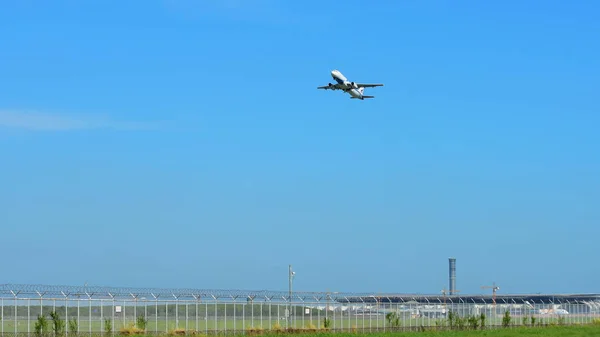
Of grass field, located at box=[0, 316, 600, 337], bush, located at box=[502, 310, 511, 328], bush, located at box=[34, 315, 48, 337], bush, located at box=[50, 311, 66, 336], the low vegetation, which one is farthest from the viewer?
bush, located at box=[502, 310, 511, 328]

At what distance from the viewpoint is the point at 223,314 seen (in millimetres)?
70625

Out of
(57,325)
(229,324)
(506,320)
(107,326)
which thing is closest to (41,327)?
(57,325)

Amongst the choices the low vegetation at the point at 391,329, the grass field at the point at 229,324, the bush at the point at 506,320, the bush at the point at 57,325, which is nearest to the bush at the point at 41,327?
the low vegetation at the point at 391,329

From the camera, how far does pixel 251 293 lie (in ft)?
241

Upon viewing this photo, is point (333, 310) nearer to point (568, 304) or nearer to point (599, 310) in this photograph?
point (568, 304)

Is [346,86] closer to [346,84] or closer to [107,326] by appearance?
[346,84]

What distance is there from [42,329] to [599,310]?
73.2 m

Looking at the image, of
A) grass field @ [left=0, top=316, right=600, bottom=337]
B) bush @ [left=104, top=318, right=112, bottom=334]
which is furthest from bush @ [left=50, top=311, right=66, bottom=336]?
bush @ [left=104, top=318, right=112, bottom=334]

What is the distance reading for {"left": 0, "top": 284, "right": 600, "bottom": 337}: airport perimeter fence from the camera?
58.0 m

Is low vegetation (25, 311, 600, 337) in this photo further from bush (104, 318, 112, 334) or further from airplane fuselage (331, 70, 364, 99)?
airplane fuselage (331, 70, 364, 99)

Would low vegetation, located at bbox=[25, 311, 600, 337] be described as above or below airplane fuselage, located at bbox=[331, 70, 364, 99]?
below

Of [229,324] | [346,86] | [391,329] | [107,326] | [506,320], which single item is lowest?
[391,329]

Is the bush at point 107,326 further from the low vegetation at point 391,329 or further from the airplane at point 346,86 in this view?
the airplane at point 346,86

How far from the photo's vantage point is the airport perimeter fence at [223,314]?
5803cm
